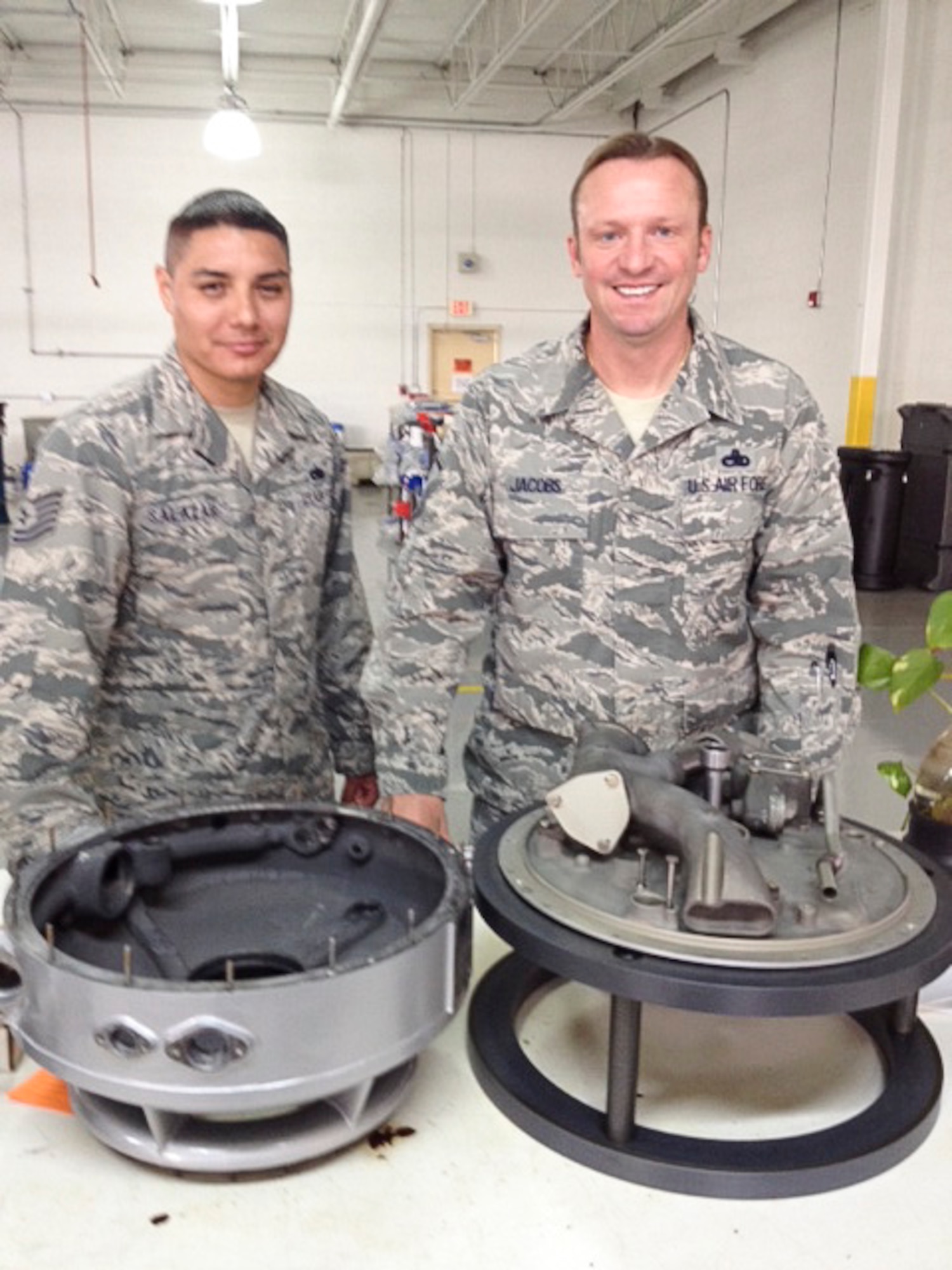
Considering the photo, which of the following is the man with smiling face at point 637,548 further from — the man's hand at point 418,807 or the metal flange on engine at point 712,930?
the metal flange on engine at point 712,930

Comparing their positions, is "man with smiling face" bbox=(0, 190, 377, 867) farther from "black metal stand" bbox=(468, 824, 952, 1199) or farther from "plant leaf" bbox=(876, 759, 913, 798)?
"plant leaf" bbox=(876, 759, 913, 798)

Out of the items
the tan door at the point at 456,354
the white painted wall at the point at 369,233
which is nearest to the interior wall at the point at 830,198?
the white painted wall at the point at 369,233

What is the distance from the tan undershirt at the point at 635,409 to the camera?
5.15 ft

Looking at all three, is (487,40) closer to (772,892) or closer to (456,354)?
(456,354)

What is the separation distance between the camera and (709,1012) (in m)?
0.77

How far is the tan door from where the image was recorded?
12.0 metres

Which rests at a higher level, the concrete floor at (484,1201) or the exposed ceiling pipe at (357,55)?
the exposed ceiling pipe at (357,55)

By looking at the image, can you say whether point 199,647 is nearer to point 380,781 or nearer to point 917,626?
point 380,781

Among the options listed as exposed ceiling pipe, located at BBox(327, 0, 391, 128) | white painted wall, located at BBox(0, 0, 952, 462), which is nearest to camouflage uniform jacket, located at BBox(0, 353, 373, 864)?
exposed ceiling pipe, located at BBox(327, 0, 391, 128)

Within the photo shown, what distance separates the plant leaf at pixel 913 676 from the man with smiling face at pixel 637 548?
6 cm

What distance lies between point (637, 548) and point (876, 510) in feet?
19.7

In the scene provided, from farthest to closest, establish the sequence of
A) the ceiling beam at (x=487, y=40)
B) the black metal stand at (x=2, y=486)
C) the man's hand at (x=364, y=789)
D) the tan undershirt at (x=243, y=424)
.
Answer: the black metal stand at (x=2, y=486) → the ceiling beam at (x=487, y=40) → the man's hand at (x=364, y=789) → the tan undershirt at (x=243, y=424)

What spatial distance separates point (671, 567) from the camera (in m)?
1.56

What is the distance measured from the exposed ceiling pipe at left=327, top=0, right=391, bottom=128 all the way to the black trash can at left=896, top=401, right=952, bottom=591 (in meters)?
4.33
